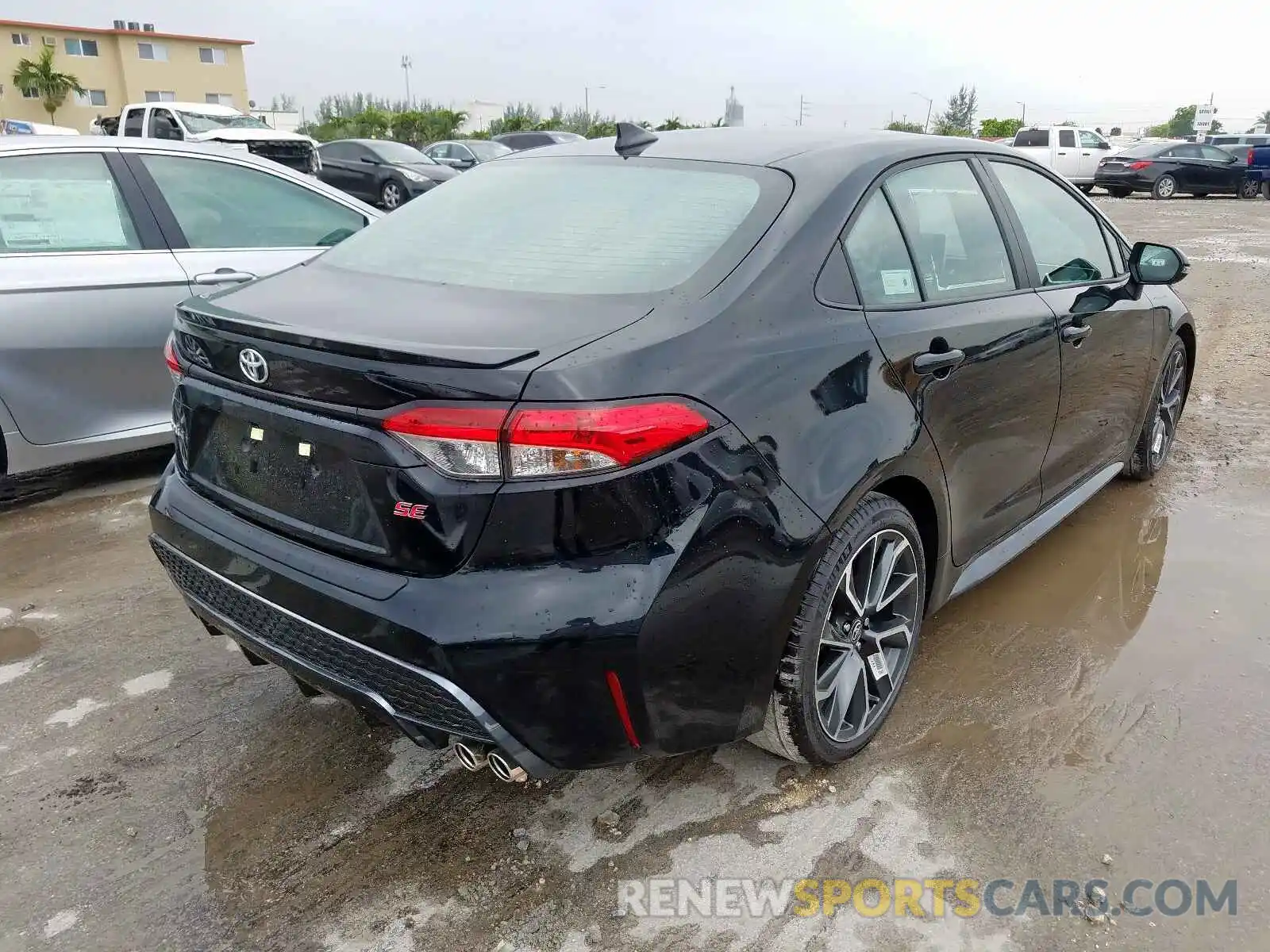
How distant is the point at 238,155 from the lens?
4762mm

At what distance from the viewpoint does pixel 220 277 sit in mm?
4441

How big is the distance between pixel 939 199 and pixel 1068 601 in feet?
5.19

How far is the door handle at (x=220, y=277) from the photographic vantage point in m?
4.41

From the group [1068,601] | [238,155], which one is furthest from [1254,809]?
[238,155]

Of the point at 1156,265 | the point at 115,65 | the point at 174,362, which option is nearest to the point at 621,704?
the point at 174,362

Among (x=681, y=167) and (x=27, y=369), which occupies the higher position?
(x=681, y=167)

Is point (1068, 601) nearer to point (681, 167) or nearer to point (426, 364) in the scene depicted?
point (681, 167)

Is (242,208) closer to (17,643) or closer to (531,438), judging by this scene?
(17,643)

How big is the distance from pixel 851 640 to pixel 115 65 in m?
64.6

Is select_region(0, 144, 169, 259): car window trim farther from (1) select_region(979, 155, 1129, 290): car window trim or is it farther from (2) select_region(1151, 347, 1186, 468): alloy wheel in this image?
(2) select_region(1151, 347, 1186, 468): alloy wheel

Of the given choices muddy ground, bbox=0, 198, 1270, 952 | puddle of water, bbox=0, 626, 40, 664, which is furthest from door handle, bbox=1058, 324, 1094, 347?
puddle of water, bbox=0, 626, 40, 664

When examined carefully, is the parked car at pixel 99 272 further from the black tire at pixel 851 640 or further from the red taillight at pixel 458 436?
the black tire at pixel 851 640

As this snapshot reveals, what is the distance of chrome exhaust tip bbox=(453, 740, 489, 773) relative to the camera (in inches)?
78.4

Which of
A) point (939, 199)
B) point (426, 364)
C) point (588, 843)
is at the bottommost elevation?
point (588, 843)
